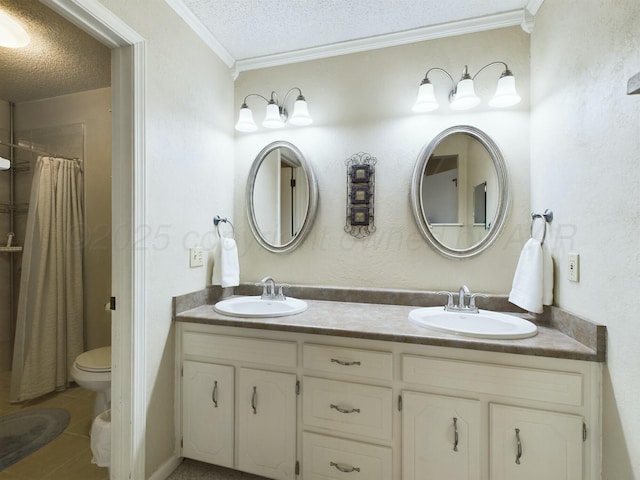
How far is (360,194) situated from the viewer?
1871 millimetres

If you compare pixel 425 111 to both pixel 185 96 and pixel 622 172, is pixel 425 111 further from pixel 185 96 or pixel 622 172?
pixel 185 96

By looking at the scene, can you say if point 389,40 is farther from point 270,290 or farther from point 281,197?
point 270,290

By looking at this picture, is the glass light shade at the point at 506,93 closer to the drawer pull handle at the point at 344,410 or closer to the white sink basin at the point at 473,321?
the white sink basin at the point at 473,321

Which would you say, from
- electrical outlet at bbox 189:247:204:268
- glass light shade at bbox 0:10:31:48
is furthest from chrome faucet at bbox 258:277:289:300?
glass light shade at bbox 0:10:31:48

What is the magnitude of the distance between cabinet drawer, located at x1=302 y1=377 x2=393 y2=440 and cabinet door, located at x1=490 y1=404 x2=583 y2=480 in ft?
1.34

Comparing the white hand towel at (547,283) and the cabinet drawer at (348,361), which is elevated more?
the white hand towel at (547,283)

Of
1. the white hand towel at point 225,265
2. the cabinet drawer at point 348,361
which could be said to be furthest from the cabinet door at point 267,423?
the white hand towel at point 225,265

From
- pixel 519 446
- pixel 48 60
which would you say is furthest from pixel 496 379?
pixel 48 60

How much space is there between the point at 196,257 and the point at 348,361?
1.03 m

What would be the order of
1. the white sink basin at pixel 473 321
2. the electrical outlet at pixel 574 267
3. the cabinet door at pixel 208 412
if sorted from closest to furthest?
1. the electrical outlet at pixel 574 267
2. the white sink basin at pixel 473 321
3. the cabinet door at pixel 208 412

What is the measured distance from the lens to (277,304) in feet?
5.87

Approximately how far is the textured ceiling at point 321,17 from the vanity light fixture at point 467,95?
0.94 ft

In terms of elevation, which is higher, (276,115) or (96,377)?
(276,115)

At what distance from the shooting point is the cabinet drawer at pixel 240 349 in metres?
1.41
